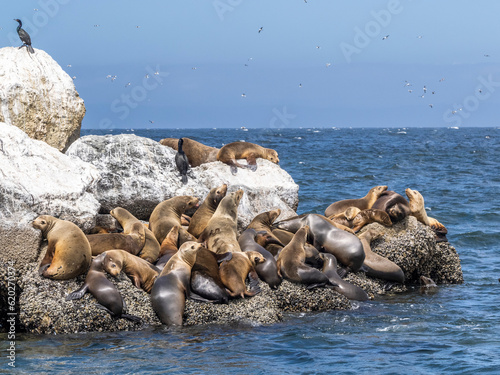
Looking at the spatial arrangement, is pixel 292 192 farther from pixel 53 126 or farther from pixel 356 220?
pixel 53 126

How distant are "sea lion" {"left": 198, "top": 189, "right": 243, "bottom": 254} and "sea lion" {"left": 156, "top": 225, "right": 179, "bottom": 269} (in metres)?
0.37

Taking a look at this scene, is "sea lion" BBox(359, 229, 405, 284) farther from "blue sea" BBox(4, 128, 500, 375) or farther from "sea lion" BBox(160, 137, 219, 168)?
"sea lion" BBox(160, 137, 219, 168)

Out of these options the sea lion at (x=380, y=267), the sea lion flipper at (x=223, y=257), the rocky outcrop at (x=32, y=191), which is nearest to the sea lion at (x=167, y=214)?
the rocky outcrop at (x=32, y=191)

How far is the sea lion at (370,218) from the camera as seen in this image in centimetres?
1081

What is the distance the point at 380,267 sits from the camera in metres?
10.0

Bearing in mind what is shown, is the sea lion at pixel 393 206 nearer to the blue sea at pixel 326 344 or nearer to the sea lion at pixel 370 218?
the sea lion at pixel 370 218

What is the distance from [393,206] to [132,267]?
4701 millimetres

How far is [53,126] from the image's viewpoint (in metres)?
11.5

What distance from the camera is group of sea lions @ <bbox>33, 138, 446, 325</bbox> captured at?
7.93m

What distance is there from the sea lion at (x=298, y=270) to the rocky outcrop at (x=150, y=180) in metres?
2.12

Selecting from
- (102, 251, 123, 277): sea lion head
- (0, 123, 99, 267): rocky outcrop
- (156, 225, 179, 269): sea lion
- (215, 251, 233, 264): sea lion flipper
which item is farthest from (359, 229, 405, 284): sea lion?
(0, 123, 99, 267): rocky outcrop

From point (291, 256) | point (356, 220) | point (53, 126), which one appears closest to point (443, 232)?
point (356, 220)

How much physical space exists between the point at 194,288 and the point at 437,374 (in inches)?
117

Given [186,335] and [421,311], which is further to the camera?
[421,311]
